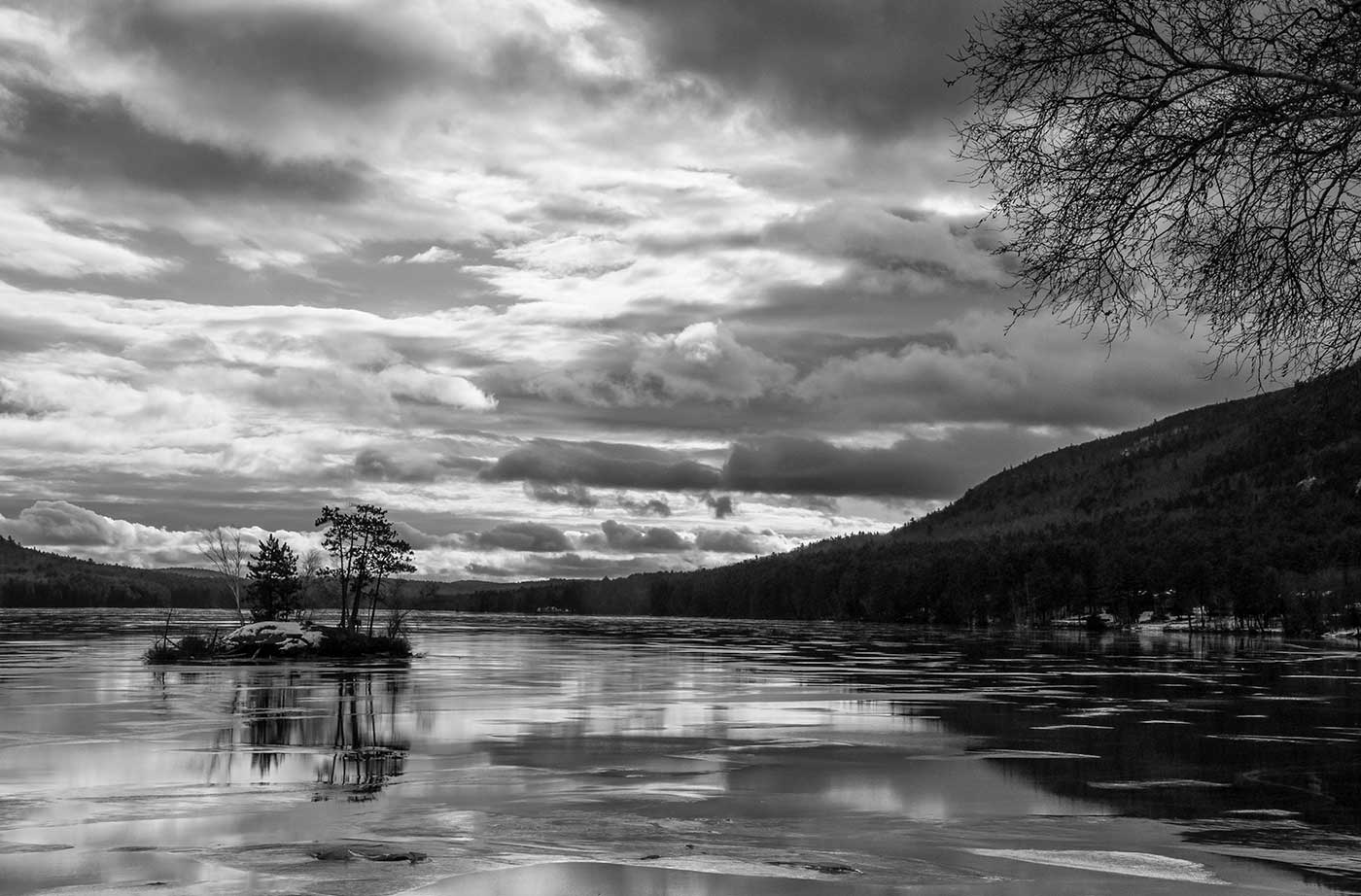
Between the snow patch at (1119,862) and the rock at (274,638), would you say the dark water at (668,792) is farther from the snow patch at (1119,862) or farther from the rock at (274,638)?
the rock at (274,638)

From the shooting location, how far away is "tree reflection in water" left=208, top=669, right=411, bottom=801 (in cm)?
1608

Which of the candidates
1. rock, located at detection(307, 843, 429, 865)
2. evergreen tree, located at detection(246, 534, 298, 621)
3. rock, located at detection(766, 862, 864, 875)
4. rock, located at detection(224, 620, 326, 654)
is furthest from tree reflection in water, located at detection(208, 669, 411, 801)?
evergreen tree, located at detection(246, 534, 298, 621)

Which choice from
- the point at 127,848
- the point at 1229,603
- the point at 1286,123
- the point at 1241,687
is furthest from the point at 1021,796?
the point at 1229,603

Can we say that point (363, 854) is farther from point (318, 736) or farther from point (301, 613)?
point (301, 613)

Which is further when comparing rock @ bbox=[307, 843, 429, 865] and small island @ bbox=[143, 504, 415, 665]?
small island @ bbox=[143, 504, 415, 665]

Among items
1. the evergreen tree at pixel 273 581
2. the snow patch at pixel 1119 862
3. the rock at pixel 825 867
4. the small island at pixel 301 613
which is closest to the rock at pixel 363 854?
the rock at pixel 825 867

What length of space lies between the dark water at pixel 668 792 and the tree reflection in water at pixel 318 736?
109mm

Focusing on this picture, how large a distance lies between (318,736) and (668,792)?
824 centimetres

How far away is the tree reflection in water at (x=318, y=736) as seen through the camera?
633 inches

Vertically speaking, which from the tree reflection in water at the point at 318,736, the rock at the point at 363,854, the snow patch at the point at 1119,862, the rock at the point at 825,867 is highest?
the rock at the point at 363,854

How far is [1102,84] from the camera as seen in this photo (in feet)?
32.9

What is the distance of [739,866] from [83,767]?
1020 centimetres

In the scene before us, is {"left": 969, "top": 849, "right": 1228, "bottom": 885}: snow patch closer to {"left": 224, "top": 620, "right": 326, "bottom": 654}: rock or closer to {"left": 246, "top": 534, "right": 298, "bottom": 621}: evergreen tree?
{"left": 224, "top": 620, "right": 326, "bottom": 654}: rock

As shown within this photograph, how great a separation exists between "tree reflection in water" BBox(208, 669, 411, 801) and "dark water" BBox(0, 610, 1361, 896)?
109 millimetres
